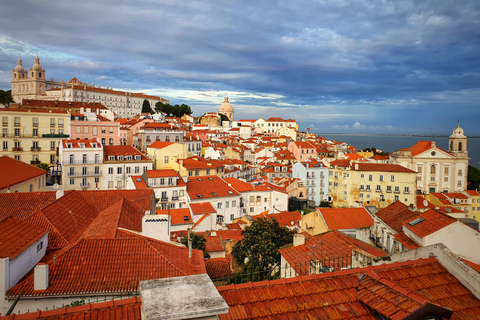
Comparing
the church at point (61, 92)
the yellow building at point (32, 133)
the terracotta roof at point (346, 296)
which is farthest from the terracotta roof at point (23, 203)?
Answer: the church at point (61, 92)

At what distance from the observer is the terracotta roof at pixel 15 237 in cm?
858

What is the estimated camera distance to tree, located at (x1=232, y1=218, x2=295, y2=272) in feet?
51.9

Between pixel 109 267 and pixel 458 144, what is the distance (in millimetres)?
75166

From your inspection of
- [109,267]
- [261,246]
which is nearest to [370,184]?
[261,246]

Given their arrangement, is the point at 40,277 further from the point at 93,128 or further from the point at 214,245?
the point at 93,128

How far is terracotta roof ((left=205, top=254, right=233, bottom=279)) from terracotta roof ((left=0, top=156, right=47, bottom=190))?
1499 centimetres

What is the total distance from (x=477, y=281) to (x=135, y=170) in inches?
1511

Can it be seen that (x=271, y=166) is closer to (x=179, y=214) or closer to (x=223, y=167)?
(x=223, y=167)

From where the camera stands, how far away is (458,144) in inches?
2650

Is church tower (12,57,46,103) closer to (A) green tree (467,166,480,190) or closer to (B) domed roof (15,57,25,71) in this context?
(B) domed roof (15,57,25,71)

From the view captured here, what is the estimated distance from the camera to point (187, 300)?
3.64 m

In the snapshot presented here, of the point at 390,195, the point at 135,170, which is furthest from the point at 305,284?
the point at 390,195

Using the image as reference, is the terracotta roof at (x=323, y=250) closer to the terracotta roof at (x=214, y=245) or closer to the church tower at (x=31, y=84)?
the terracotta roof at (x=214, y=245)

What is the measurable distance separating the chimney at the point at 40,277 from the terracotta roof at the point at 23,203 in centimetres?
933
